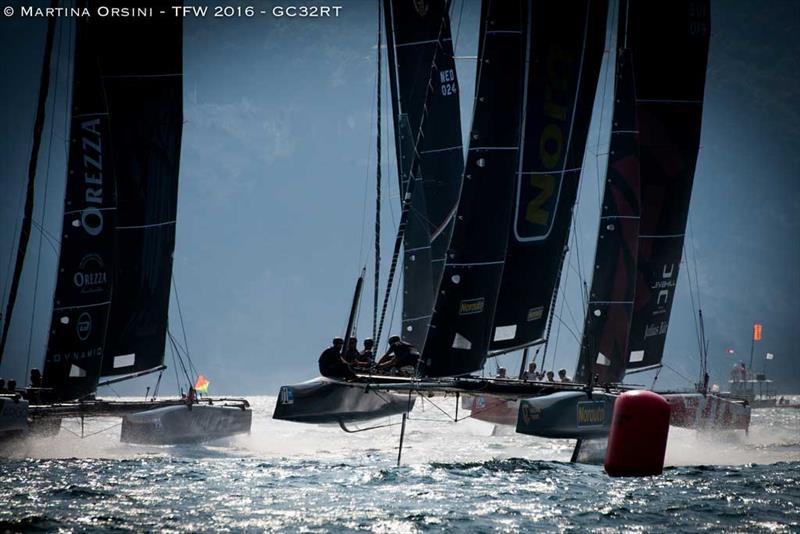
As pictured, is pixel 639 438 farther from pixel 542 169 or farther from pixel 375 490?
pixel 542 169

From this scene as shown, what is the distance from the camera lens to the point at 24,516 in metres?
12.8

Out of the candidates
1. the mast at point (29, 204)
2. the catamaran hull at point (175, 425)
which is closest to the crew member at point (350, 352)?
the catamaran hull at point (175, 425)

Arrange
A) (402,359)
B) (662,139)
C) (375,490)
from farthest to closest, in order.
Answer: (662,139) < (402,359) < (375,490)

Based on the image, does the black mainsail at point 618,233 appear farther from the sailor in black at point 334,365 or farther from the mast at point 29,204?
the mast at point 29,204

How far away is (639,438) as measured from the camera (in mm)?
14648

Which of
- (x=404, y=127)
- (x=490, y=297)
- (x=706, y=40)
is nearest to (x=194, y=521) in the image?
(x=490, y=297)

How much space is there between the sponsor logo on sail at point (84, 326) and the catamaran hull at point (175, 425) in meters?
2.01

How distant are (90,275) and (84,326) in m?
1.06

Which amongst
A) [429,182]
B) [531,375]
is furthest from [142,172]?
[531,375]

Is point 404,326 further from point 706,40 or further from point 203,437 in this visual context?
point 706,40

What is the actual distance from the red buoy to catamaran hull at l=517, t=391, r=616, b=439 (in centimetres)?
386

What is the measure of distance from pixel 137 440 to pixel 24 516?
36.8ft

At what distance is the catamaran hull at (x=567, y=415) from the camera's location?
1866 centimetres

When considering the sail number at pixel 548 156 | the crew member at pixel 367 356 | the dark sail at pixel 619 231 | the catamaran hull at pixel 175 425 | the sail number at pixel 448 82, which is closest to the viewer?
the crew member at pixel 367 356
